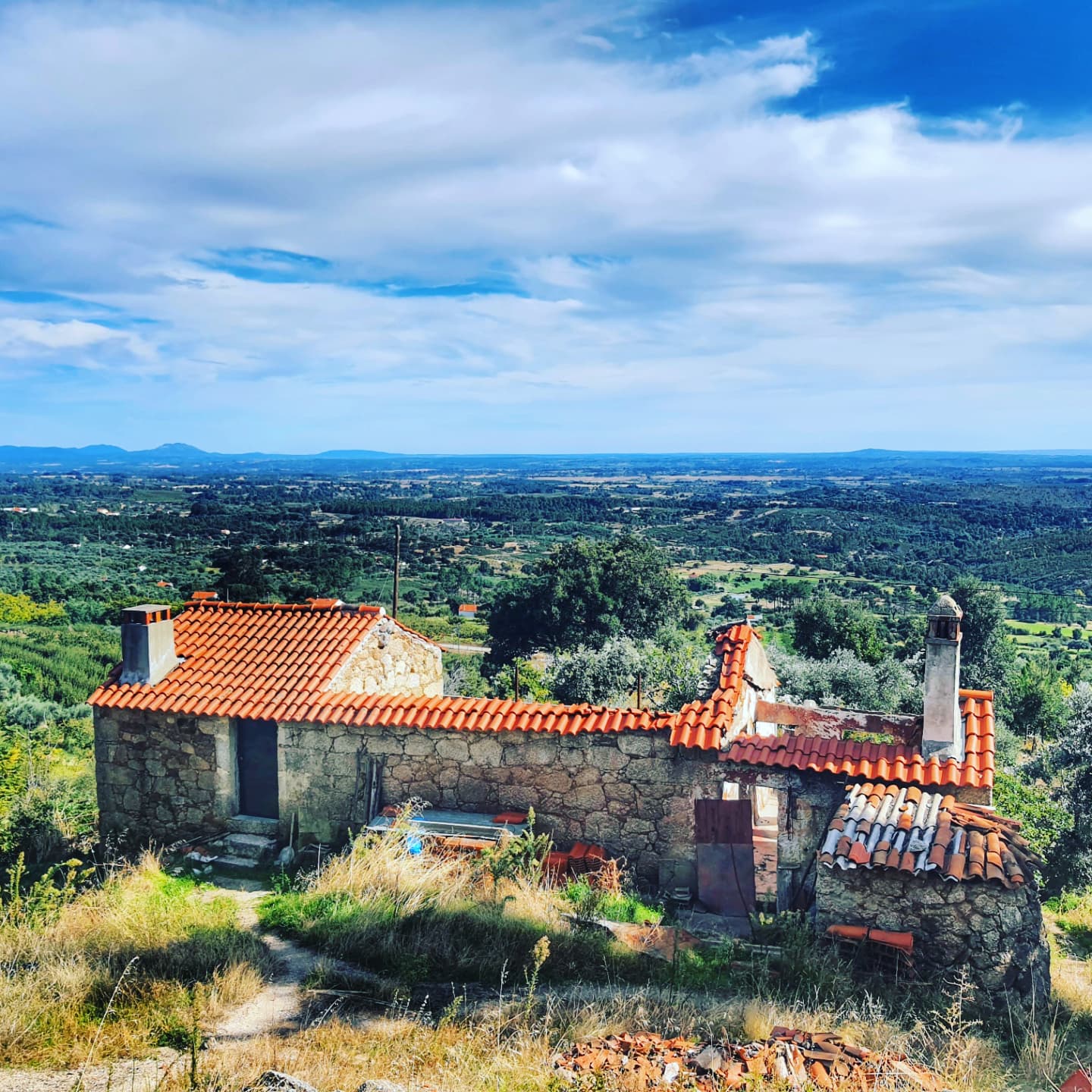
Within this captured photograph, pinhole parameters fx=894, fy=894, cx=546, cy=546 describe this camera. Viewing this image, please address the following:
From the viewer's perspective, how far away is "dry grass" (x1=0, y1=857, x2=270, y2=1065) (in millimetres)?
5762

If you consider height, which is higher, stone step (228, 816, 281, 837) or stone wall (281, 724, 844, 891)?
stone wall (281, 724, 844, 891)

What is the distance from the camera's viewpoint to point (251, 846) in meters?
10.9

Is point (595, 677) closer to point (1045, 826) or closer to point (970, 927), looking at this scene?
point (1045, 826)

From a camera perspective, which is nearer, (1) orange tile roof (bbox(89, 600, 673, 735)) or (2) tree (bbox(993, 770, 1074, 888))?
(1) orange tile roof (bbox(89, 600, 673, 735))

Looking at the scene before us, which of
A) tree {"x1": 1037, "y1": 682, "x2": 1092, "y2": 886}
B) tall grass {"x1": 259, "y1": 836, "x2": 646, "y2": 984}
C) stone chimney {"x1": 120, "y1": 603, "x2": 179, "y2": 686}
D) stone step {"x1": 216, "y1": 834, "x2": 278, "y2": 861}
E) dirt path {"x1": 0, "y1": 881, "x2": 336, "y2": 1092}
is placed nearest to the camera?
dirt path {"x1": 0, "y1": 881, "x2": 336, "y2": 1092}

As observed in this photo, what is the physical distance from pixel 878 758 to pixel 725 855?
6.32 feet

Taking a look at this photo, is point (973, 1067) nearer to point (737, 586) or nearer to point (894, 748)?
point (894, 748)

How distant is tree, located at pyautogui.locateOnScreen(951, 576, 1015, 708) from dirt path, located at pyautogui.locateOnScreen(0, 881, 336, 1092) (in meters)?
29.1

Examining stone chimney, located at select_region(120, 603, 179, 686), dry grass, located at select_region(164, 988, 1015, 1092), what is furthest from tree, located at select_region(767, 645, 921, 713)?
dry grass, located at select_region(164, 988, 1015, 1092)

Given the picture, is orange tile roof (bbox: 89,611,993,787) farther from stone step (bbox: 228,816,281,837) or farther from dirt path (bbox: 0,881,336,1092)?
dirt path (bbox: 0,881,336,1092)

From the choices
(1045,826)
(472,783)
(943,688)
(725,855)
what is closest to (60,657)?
(472,783)

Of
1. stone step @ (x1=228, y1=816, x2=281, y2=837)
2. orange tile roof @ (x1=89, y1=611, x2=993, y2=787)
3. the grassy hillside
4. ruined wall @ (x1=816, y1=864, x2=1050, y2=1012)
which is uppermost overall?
orange tile roof @ (x1=89, y1=611, x2=993, y2=787)

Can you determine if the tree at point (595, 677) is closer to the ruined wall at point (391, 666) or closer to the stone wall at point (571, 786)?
the ruined wall at point (391, 666)

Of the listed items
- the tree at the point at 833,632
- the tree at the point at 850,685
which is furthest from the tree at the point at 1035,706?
the tree at the point at 850,685
